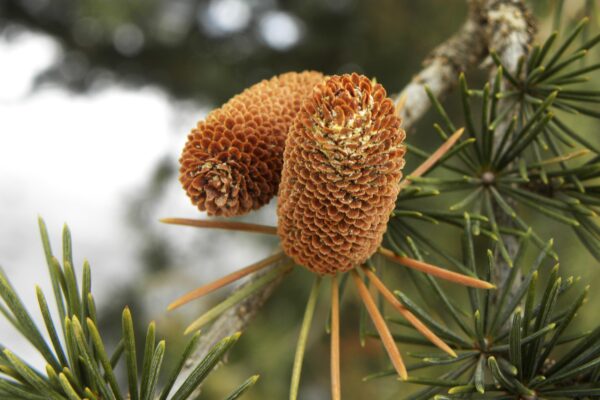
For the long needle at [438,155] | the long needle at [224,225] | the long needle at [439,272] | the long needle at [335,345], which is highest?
the long needle at [438,155]

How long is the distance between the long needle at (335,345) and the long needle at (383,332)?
0.8 inches

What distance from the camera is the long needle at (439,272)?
0.37 meters

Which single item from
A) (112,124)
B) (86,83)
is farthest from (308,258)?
(112,124)

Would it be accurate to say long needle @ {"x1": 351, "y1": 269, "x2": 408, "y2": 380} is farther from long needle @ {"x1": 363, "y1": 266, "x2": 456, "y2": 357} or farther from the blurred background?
the blurred background

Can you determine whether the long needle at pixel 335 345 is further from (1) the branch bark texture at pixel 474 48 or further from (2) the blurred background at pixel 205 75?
(2) the blurred background at pixel 205 75

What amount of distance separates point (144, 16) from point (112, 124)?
2.63 ft

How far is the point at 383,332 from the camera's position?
38 centimetres

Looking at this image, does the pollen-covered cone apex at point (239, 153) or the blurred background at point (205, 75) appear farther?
the blurred background at point (205, 75)

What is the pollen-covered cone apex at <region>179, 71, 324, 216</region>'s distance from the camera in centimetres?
38

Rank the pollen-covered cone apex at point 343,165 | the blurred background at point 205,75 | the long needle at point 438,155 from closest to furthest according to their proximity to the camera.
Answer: the pollen-covered cone apex at point 343,165 < the long needle at point 438,155 < the blurred background at point 205,75

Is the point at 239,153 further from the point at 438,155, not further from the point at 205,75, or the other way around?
the point at 205,75

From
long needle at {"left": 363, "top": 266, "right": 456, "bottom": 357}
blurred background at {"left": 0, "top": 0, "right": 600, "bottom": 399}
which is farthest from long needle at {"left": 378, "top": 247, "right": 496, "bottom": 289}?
blurred background at {"left": 0, "top": 0, "right": 600, "bottom": 399}

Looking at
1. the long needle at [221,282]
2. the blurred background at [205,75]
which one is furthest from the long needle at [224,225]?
the blurred background at [205,75]

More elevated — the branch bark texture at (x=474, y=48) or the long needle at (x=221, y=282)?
the branch bark texture at (x=474, y=48)
